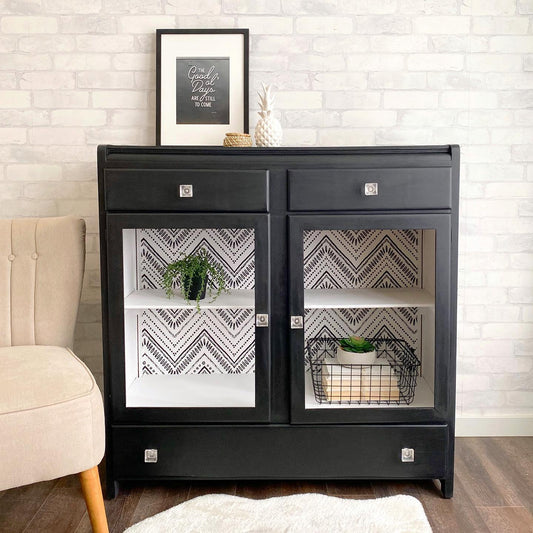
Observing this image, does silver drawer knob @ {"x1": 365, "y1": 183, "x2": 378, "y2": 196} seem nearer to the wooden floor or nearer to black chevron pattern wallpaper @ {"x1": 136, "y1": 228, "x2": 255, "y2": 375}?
black chevron pattern wallpaper @ {"x1": 136, "y1": 228, "x2": 255, "y2": 375}

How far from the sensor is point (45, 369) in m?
1.83

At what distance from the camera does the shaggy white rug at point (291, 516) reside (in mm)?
1876

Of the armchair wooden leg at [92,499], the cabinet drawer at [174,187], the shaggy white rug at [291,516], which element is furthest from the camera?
the cabinet drawer at [174,187]

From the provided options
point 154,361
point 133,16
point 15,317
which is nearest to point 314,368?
point 154,361

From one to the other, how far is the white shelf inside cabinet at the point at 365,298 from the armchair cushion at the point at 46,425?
2.58 feet

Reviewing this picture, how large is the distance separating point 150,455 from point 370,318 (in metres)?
0.99

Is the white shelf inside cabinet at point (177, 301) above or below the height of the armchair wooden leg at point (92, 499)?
above

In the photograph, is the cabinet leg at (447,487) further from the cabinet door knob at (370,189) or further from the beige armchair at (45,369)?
the beige armchair at (45,369)

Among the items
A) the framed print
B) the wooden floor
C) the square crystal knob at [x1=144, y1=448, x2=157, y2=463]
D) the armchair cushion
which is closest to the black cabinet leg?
the wooden floor

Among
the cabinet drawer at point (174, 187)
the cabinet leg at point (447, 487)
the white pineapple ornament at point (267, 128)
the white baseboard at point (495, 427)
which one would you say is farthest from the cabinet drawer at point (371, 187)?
the white baseboard at point (495, 427)

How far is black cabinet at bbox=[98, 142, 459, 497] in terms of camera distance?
6.63ft

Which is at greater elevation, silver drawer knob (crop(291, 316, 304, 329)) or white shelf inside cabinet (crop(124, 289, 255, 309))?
white shelf inside cabinet (crop(124, 289, 255, 309))

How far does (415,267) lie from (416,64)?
0.82 meters

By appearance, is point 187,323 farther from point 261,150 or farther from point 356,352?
point 261,150
